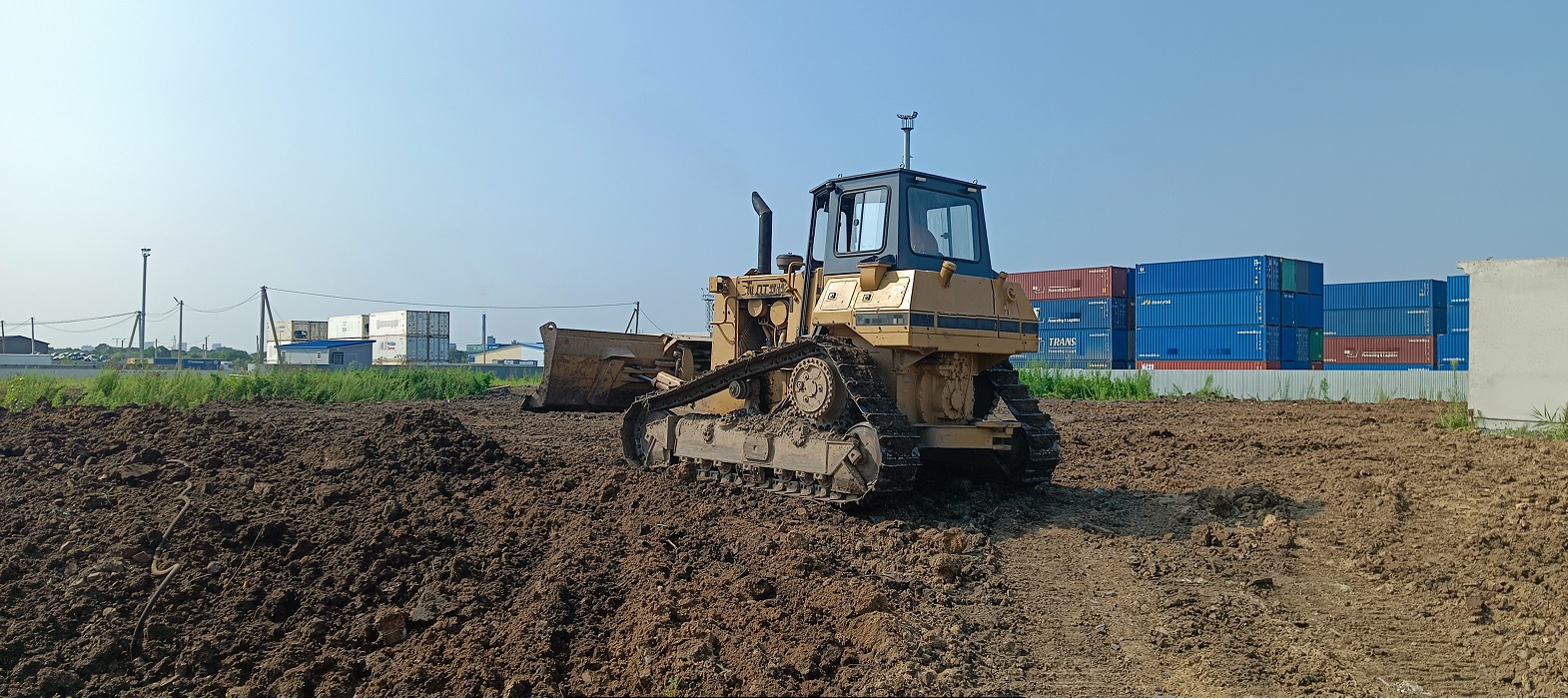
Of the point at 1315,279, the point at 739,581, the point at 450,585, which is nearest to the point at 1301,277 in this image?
the point at 1315,279

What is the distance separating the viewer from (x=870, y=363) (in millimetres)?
9055

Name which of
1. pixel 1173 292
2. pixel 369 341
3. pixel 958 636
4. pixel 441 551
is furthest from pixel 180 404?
pixel 369 341

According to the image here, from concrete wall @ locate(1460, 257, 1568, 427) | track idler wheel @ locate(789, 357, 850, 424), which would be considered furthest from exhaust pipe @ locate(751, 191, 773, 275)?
concrete wall @ locate(1460, 257, 1568, 427)

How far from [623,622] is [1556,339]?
40.9 feet

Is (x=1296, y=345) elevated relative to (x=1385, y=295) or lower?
lower

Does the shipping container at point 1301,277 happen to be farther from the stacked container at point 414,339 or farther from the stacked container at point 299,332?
the stacked container at point 299,332

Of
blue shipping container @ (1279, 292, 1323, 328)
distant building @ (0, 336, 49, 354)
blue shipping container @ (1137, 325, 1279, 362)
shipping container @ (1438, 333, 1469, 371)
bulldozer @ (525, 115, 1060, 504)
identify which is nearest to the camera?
bulldozer @ (525, 115, 1060, 504)

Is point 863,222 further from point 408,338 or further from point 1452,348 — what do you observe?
point 408,338

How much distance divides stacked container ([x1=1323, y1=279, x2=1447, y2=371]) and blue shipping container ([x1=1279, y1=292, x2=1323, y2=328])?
86.5 inches

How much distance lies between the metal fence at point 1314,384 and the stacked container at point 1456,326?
33.3ft

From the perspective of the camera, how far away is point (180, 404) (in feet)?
67.6

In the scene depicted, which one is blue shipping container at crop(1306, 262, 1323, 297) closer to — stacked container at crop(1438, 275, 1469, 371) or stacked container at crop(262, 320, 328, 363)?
stacked container at crop(1438, 275, 1469, 371)

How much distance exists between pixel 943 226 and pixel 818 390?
202 centimetres

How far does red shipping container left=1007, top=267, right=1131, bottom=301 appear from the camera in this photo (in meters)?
33.2
